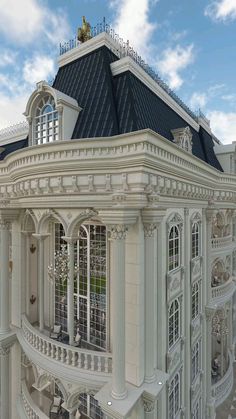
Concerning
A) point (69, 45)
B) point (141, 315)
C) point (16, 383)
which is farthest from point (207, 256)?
point (69, 45)

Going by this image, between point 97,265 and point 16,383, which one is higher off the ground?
point 97,265

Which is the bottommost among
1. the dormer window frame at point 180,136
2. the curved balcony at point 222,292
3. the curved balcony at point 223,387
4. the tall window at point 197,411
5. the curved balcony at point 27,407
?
the curved balcony at point 223,387

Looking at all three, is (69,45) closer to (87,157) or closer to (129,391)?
(87,157)

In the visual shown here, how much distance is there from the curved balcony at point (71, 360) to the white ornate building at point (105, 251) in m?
0.05

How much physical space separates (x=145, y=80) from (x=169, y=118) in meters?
2.58

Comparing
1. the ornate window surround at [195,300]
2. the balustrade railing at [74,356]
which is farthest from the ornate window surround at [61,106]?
the ornate window surround at [195,300]

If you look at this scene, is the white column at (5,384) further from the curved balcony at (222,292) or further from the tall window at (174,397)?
the curved balcony at (222,292)

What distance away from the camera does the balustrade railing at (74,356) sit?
8.45 meters

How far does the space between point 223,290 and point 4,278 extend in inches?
582

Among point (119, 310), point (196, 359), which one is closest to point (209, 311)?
point (196, 359)

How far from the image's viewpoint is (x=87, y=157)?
328 inches

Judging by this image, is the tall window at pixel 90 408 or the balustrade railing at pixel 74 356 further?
the tall window at pixel 90 408

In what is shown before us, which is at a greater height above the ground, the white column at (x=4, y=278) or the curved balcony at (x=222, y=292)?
the white column at (x=4, y=278)

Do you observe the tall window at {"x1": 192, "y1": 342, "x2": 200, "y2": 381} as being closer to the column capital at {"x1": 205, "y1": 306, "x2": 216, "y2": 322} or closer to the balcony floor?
the column capital at {"x1": 205, "y1": 306, "x2": 216, "y2": 322}
